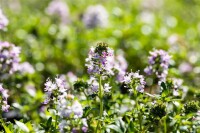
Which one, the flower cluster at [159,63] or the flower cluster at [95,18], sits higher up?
the flower cluster at [95,18]

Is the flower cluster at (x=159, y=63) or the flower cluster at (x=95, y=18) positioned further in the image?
the flower cluster at (x=95, y=18)

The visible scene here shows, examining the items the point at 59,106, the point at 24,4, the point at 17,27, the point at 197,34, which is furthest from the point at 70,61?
the point at 24,4

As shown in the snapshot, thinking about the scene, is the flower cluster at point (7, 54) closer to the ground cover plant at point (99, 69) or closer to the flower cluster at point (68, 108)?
the ground cover plant at point (99, 69)

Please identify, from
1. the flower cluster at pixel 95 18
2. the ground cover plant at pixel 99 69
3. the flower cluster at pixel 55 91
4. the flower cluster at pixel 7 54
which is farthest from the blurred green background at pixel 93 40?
the flower cluster at pixel 55 91

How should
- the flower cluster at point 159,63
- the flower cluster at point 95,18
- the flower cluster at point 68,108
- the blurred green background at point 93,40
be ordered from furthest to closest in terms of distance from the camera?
the flower cluster at point 95,18, the blurred green background at point 93,40, the flower cluster at point 159,63, the flower cluster at point 68,108

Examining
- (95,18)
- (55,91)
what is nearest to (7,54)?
(55,91)

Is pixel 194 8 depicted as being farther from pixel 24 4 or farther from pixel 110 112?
pixel 110 112

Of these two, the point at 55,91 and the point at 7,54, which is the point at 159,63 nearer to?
the point at 55,91
